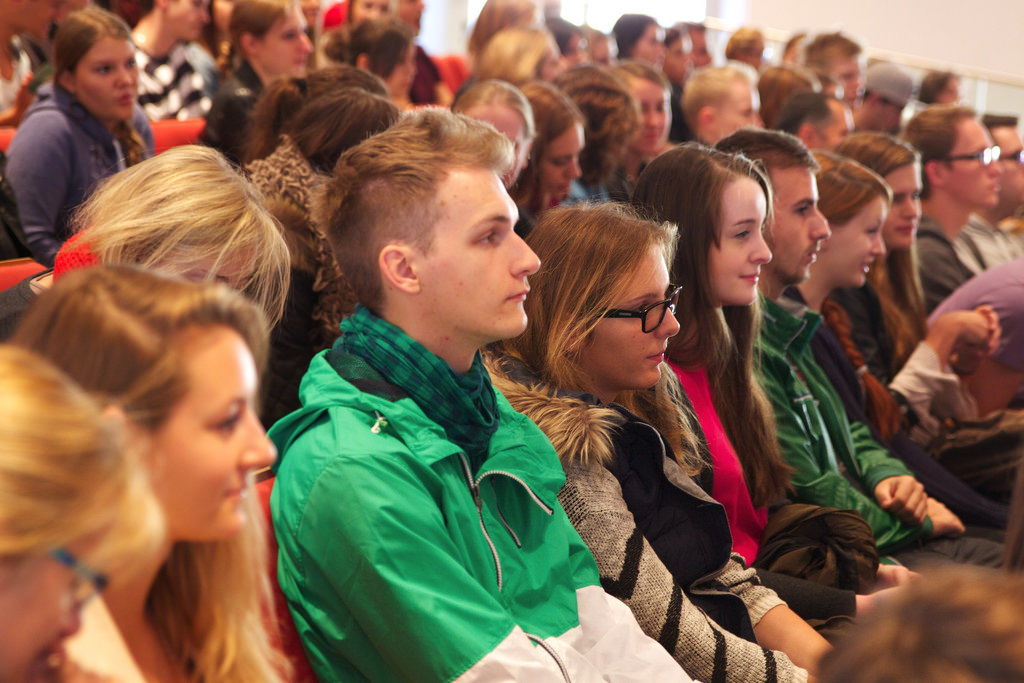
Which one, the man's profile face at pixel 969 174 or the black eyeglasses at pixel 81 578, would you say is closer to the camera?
the black eyeglasses at pixel 81 578

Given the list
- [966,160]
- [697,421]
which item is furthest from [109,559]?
[966,160]

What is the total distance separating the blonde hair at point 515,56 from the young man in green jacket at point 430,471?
9.50ft

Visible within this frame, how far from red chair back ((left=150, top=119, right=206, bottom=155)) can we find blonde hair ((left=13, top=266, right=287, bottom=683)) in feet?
9.75

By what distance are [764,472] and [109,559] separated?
6.04 feet

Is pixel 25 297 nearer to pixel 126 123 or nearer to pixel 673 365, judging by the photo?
pixel 673 365

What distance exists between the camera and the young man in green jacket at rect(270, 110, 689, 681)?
1305mm

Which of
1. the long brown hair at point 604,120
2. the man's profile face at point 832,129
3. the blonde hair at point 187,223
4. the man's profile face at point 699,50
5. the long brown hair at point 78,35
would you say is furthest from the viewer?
the man's profile face at point 699,50

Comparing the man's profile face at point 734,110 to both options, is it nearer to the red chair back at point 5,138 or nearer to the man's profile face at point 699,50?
the man's profile face at point 699,50

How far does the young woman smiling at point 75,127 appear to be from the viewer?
305 centimetres

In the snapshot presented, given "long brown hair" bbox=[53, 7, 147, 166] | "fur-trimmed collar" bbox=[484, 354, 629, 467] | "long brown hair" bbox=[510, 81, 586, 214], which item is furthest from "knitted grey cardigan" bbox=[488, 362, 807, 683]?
"long brown hair" bbox=[53, 7, 147, 166]

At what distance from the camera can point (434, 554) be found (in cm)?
133

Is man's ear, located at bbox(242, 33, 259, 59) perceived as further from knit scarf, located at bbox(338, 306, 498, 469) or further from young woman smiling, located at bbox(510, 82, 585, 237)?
knit scarf, located at bbox(338, 306, 498, 469)

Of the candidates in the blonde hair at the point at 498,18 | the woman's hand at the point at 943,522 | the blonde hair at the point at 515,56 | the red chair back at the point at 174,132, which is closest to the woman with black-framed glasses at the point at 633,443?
the woman's hand at the point at 943,522

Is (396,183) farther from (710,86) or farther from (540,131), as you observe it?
(710,86)
